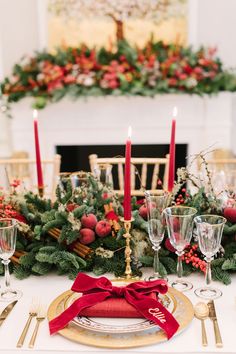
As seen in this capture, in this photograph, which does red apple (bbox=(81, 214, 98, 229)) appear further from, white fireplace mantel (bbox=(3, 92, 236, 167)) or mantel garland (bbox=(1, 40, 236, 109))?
white fireplace mantel (bbox=(3, 92, 236, 167))

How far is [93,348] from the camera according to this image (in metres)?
0.98

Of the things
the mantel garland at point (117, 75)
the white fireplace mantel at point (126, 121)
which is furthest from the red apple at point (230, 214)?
the white fireplace mantel at point (126, 121)

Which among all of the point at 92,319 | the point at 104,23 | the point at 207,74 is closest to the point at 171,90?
the point at 207,74

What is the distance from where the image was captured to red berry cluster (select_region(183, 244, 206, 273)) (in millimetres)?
1283

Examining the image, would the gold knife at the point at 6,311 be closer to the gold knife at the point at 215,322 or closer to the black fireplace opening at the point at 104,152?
the gold knife at the point at 215,322

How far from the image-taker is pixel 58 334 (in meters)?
1.02

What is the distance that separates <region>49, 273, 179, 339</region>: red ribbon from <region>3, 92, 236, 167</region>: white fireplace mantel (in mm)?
2687

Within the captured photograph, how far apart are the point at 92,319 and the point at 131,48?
9.48 ft

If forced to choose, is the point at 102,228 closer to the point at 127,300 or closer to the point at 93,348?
the point at 127,300

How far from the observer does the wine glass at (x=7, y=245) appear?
3.86 ft

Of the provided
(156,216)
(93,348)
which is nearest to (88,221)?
(156,216)

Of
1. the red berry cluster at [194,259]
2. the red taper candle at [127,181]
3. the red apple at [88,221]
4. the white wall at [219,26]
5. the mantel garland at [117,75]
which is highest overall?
the white wall at [219,26]

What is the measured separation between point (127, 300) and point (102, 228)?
0.35m

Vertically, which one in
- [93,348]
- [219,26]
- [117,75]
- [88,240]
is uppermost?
[219,26]
